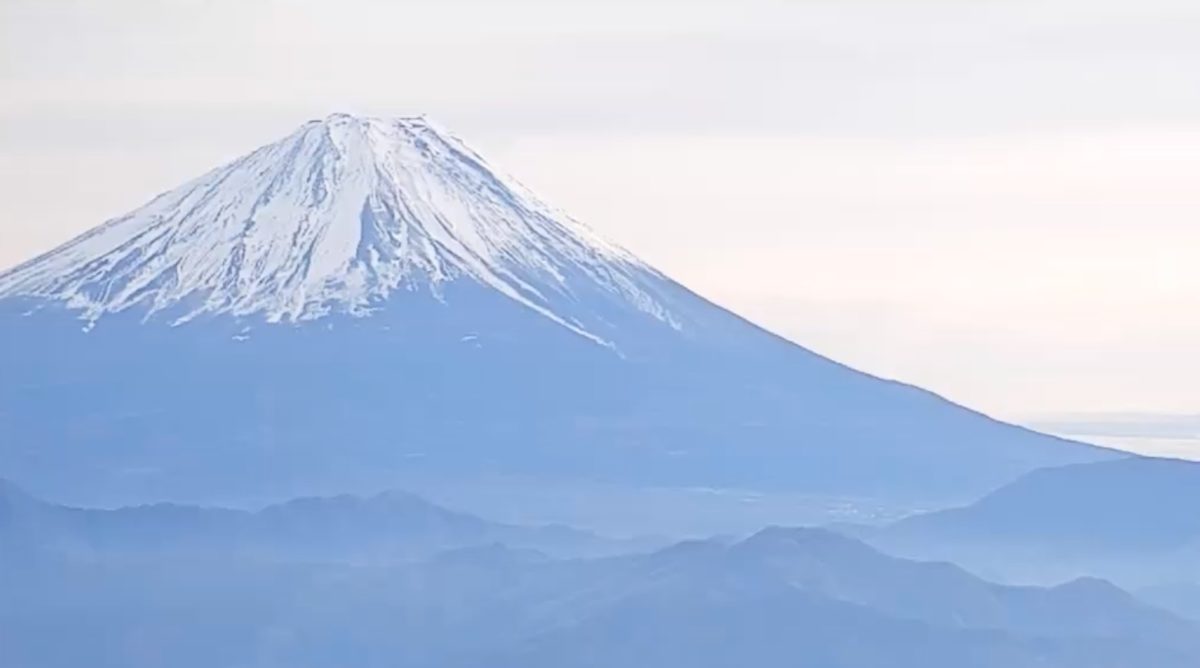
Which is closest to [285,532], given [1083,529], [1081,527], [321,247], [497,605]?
[497,605]

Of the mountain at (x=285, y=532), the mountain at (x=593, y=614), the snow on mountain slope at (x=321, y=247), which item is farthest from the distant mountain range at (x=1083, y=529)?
the snow on mountain slope at (x=321, y=247)

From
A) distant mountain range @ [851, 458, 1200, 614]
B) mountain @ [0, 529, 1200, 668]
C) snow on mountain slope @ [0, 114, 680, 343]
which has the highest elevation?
snow on mountain slope @ [0, 114, 680, 343]

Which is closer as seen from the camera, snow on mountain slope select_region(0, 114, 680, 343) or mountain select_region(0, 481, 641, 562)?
mountain select_region(0, 481, 641, 562)

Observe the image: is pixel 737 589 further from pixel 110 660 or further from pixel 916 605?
pixel 110 660

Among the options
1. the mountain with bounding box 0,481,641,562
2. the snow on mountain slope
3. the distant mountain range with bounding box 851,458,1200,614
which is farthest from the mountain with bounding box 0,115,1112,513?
the mountain with bounding box 0,481,641,562

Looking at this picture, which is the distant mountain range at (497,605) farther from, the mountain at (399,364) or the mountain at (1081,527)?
the mountain at (1081,527)

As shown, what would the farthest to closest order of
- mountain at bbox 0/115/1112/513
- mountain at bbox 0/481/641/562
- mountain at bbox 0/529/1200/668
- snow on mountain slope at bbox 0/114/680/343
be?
snow on mountain slope at bbox 0/114/680/343
mountain at bbox 0/115/1112/513
mountain at bbox 0/481/641/562
mountain at bbox 0/529/1200/668

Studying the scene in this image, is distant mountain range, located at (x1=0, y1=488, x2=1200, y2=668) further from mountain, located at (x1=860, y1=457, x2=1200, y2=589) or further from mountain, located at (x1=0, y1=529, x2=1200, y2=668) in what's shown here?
mountain, located at (x1=860, y1=457, x2=1200, y2=589)
